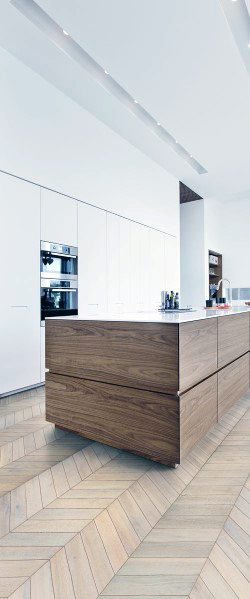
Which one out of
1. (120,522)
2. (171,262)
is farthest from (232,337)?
(171,262)

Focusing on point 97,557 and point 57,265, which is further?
point 57,265

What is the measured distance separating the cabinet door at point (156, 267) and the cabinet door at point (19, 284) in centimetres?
236

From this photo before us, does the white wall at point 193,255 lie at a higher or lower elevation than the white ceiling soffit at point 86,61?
lower

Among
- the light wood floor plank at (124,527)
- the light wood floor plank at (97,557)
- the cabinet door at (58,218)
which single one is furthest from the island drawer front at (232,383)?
the cabinet door at (58,218)

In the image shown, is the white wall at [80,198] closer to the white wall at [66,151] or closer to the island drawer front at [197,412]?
the white wall at [66,151]

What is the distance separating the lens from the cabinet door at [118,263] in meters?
4.38

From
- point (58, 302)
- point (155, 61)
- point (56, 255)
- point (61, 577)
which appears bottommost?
point (61, 577)

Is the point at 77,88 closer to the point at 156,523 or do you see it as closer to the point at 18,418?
the point at 18,418

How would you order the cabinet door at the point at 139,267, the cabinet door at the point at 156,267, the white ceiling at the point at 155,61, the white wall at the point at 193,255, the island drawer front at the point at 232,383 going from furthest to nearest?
the white wall at the point at 193,255 → the cabinet door at the point at 156,267 → the cabinet door at the point at 139,267 → the white ceiling at the point at 155,61 → the island drawer front at the point at 232,383

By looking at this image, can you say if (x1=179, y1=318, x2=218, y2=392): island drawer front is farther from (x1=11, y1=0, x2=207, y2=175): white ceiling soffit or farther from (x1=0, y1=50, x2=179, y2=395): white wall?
(x1=11, y1=0, x2=207, y2=175): white ceiling soffit

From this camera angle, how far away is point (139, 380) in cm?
184

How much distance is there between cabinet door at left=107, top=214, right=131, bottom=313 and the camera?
4375 mm

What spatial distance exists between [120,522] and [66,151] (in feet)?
11.5

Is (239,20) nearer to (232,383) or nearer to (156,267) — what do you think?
(232,383)
